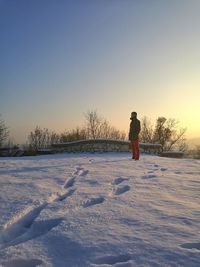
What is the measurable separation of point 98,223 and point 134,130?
9.29 m

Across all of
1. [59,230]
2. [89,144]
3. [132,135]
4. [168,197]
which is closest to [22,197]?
[59,230]

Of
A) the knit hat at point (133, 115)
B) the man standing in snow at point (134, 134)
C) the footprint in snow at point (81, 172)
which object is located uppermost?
the knit hat at point (133, 115)

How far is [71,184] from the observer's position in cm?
708

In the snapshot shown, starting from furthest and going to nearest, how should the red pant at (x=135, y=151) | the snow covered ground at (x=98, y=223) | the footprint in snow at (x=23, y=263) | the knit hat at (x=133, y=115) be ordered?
1. the knit hat at (x=133, y=115)
2. the red pant at (x=135, y=151)
3. the snow covered ground at (x=98, y=223)
4. the footprint in snow at (x=23, y=263)

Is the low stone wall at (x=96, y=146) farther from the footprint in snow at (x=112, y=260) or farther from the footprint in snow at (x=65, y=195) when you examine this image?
the footprint in snow at (x=112, y=260)

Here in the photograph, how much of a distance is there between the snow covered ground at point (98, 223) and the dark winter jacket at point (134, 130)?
5980 mm

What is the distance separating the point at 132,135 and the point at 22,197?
8.15m

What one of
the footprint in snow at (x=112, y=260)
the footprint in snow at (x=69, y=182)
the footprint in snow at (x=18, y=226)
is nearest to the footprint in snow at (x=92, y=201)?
the footprint in snow at (x=18, y=226)

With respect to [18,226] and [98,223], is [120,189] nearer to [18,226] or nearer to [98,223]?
[98,223]

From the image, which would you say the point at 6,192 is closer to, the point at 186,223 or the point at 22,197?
the point at 22,197

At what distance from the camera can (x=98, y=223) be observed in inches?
167

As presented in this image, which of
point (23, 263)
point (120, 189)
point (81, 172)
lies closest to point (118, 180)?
point (120, 189)

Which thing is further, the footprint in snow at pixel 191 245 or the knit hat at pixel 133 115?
the knit hat at pixel 133 115

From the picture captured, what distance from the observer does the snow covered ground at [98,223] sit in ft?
10.7
